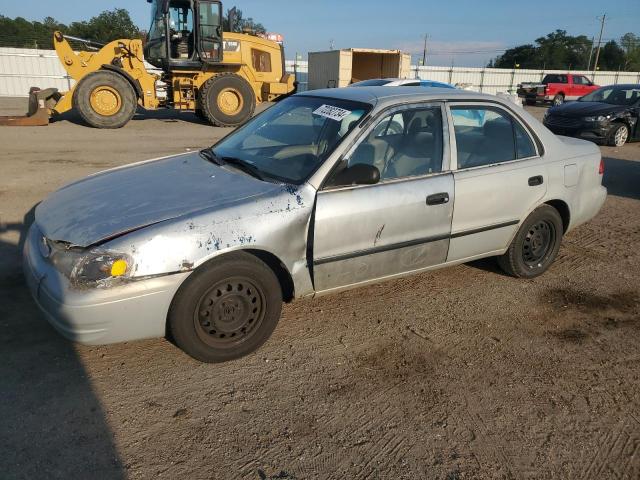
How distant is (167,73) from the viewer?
46.2 feet

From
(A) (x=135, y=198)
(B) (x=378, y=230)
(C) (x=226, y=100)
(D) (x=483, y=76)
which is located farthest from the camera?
(D) (x=483, y=76)

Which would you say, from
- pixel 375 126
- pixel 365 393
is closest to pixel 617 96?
pixel 375 126

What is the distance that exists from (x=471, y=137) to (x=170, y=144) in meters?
8.79

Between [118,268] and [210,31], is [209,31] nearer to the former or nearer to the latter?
[210,31]

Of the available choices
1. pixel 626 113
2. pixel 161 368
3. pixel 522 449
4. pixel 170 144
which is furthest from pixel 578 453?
pixel 626 113

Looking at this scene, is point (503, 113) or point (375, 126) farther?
point (503, 113)

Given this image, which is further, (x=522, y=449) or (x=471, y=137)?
(x=471, y=137)

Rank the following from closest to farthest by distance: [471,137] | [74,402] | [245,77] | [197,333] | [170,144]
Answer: [74,402] < [197,333] < [471,137] < [170,144] < [245,77]

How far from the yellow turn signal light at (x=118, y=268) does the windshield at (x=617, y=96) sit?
47.1 ft

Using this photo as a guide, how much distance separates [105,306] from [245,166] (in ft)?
4.67

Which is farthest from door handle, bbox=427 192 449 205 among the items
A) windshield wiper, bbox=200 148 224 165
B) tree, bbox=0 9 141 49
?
tree, bbox=0 9 141 49

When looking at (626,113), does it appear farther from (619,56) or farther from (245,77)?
(619,56)

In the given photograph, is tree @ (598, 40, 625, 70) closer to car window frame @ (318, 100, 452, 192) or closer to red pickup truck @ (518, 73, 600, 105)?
red pickup truck @ (518, 73, 600, 105)

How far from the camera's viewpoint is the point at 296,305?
3.97 meters
